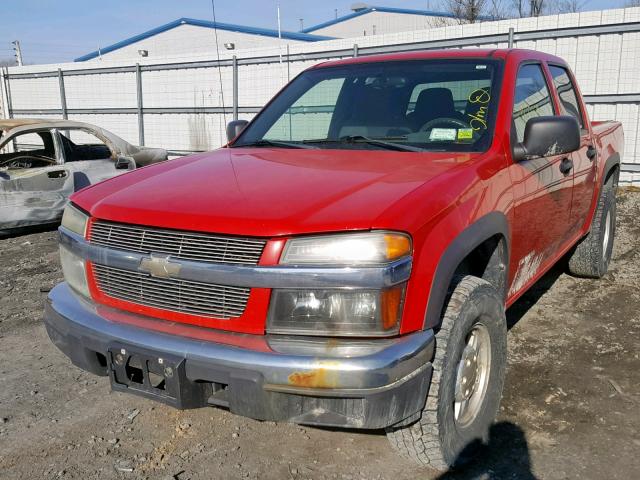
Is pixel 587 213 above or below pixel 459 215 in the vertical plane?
below

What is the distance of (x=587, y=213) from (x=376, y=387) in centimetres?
322

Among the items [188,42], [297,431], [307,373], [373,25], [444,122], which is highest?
[373,25]

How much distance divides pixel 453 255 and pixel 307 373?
2.49 feet

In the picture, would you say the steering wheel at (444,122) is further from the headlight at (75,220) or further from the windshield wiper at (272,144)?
the headlight at (75,220)

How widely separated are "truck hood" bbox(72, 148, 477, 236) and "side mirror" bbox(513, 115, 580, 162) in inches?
15.1

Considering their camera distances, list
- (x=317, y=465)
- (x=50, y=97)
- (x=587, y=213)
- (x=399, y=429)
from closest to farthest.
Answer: (x=399, y=429) → (x=317, y=465) → (x=587, y=213) → (x=50, y=97)

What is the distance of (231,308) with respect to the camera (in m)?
2.21

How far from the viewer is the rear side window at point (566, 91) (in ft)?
13.5

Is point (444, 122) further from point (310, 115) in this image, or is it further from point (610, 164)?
point (610, 164)

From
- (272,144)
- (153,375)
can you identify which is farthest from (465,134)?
(153,375)

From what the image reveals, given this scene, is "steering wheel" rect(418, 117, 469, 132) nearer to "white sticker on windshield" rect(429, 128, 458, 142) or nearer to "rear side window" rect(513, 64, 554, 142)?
"white sticker on windshield" rect(429, 128, 458, 142)

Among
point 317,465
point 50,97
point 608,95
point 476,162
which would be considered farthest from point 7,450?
point 50,97

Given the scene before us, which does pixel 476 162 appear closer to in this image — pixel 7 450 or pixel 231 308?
pixel 231 308

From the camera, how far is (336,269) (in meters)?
2.07
